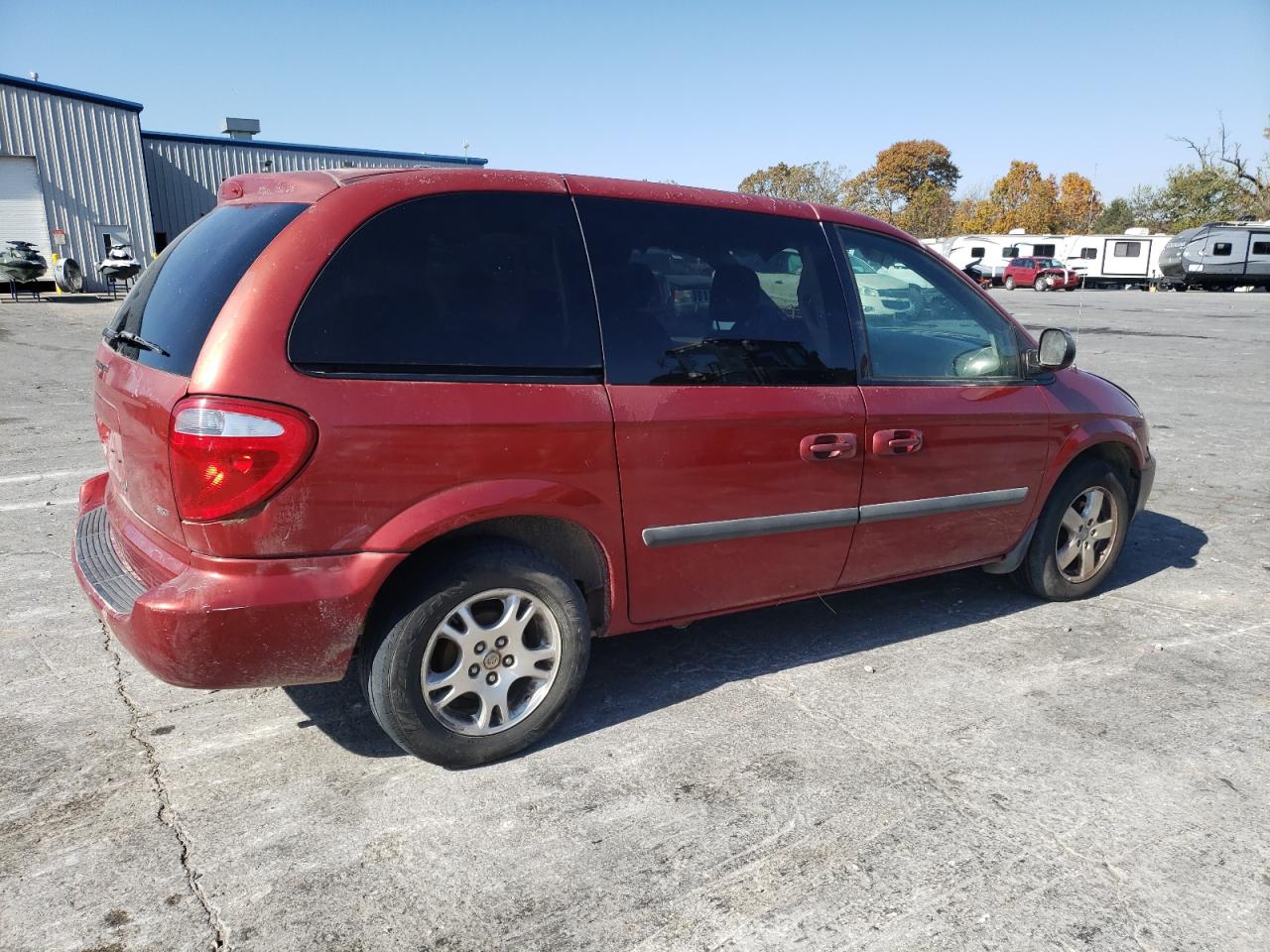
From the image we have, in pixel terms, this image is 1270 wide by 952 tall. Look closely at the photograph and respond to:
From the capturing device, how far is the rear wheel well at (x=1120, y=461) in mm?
4582

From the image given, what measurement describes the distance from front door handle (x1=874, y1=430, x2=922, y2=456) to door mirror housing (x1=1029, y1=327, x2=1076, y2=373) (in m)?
0.89

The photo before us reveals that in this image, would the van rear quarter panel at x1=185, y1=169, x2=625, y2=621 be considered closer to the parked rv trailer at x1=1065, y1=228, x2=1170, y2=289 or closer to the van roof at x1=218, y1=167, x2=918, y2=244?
the van roof at x1=218, y1=167, x2=918, y2=244

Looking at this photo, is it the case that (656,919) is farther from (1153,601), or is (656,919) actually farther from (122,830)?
(1153,601)

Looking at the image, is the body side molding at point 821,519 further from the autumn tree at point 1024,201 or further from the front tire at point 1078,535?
the autumn tree at point 1024,201

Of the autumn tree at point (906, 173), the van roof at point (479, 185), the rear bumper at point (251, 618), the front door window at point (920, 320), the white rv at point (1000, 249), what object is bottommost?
the rear bumper at point (251, 618)

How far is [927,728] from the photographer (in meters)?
3.36

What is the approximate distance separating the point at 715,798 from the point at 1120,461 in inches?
122

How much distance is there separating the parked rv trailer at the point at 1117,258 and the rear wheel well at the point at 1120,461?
148 ft

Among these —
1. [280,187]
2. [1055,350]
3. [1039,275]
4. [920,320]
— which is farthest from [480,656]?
[1039,275]

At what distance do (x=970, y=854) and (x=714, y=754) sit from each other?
86 cm

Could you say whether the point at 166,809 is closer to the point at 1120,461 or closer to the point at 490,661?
the point at 490,661

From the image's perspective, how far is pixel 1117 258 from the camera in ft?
154

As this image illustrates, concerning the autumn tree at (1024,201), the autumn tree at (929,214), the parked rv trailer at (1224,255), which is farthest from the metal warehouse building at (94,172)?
the autumn tree at (1024,201)

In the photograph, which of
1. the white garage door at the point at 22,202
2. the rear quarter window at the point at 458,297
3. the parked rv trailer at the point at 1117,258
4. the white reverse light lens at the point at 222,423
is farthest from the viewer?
the parked rv trailer at the point at 1117,258
